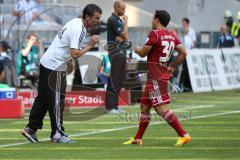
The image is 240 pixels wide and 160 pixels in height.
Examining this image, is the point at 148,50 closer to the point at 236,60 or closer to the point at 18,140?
the point at 18,140

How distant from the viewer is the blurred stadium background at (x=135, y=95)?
13.1 metres

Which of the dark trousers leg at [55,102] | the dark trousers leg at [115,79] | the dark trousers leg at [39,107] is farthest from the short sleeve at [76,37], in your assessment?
the dark trousers leg at [115,79]

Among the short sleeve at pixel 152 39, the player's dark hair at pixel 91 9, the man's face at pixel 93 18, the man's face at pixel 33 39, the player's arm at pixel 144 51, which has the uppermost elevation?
the player's dark hair at pixel 91 9

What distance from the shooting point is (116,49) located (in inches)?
764

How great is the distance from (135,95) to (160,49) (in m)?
8.75

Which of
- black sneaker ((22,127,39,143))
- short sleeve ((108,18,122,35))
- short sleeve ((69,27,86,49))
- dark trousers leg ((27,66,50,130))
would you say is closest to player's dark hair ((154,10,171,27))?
short sleeve ((69,27,86,49))

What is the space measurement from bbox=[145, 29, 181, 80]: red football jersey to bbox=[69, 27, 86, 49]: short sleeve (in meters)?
0.94

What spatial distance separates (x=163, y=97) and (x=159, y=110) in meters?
0.20

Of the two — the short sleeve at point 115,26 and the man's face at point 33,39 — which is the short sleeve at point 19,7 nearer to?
the man's face at point 33,39

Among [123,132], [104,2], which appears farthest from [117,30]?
[104,2]

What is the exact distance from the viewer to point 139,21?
33.5m

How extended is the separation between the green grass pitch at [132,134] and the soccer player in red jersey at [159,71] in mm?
286

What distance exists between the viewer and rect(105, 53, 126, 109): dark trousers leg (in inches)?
768

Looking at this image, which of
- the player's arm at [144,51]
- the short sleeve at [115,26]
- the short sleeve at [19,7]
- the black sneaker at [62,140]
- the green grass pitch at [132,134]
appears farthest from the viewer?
the short sleeve at [19,7]
